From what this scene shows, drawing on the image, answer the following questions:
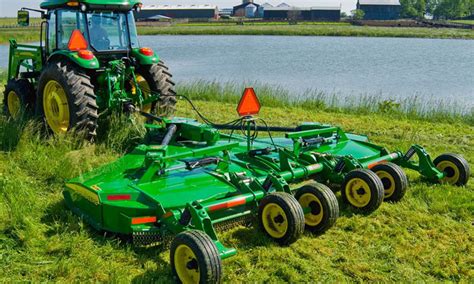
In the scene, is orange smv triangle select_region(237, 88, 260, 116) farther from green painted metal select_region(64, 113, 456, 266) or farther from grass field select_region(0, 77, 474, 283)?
grass field select_region(0, 77, 474, 283)

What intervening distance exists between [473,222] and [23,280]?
4056 mm

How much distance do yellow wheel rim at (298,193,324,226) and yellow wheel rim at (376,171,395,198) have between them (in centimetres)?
117

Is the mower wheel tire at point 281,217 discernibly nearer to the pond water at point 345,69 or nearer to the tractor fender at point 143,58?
the tractor fender at point 143,58

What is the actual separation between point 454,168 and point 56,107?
5.32 metres

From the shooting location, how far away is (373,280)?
368 centimetres

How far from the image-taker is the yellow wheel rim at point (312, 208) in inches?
167

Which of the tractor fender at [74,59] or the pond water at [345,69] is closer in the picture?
the tractor fender at [74,59]

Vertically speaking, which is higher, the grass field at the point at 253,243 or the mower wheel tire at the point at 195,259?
the mower wheel tire at the point at 195,259

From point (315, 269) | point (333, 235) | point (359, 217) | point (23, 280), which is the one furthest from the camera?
point (359, 217)


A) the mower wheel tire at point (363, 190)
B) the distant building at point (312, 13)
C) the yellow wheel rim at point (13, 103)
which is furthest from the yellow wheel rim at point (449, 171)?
the distant building at point (312, 13)

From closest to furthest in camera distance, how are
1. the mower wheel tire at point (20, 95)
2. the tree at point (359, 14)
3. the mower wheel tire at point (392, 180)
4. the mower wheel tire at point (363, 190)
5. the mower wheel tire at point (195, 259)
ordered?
the mower wheel tire at point (195, 259) → the mower wheel tire at point (363, 190) → the mower wheel tire at point (392, 180) → the mower wheel tire at point (20, 95) → the tree at point (359, 14)

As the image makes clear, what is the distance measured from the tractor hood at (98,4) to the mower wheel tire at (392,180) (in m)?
4.51

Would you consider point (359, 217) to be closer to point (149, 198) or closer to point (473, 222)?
point (473, 222)

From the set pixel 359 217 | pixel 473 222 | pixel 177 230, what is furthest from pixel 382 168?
pixel 177 230
